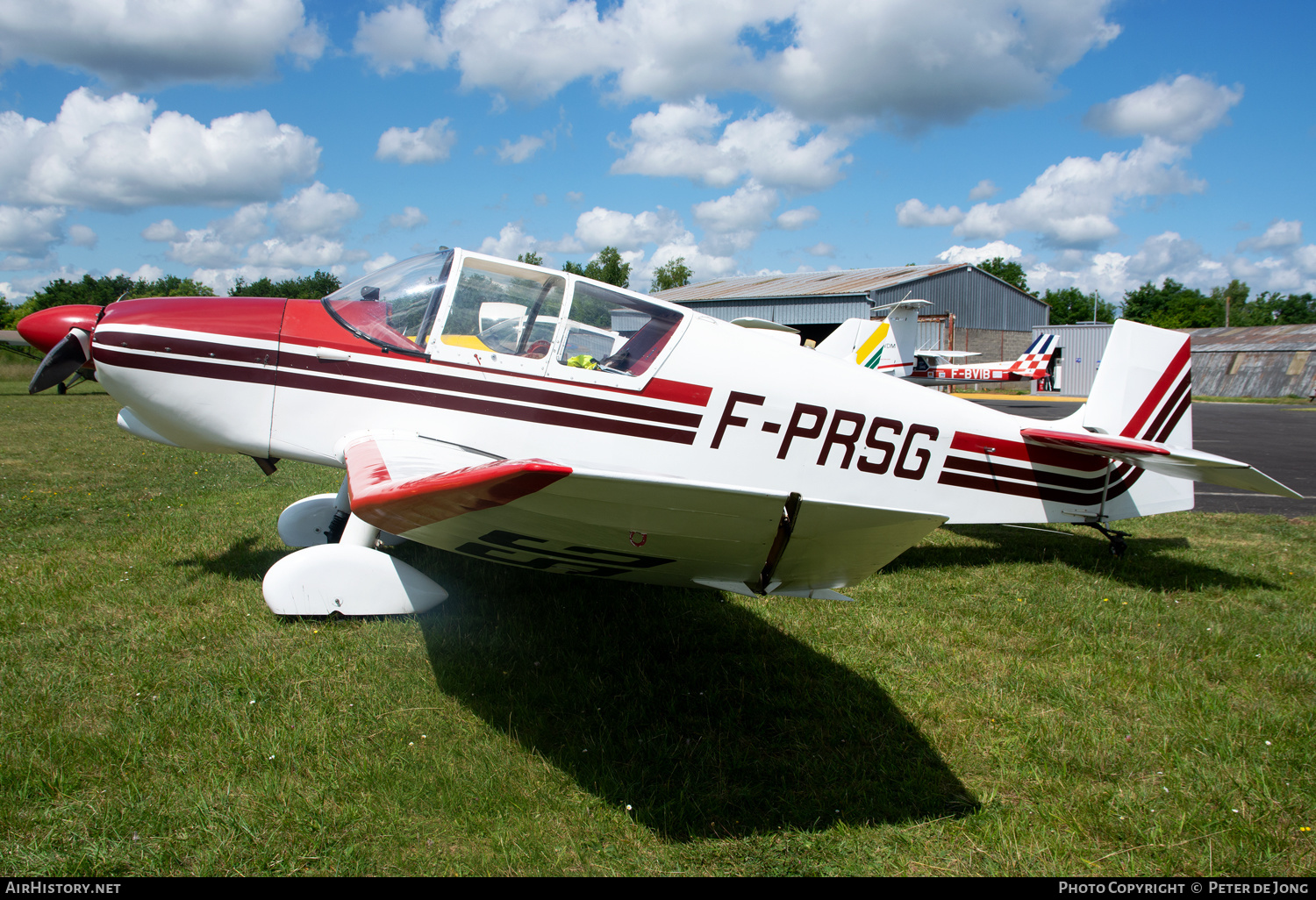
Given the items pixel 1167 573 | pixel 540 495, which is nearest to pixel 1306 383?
pixel 1167 573

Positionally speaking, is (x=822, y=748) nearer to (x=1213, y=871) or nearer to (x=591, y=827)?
(x=591, y=827)

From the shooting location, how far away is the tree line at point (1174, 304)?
8088 centimetres

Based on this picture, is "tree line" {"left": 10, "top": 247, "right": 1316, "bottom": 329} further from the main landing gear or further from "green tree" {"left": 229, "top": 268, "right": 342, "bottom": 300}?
the main landing gear

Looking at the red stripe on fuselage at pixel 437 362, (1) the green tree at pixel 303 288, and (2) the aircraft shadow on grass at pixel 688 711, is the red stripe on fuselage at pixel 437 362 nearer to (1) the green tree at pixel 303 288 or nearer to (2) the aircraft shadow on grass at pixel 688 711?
(2) the aircraft shadow on grass at pixel 688 711

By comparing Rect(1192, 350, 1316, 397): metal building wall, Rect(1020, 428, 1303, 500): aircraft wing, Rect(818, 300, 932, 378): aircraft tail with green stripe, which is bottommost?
Rect(1020, 428, 1303, 500): aircraft wing

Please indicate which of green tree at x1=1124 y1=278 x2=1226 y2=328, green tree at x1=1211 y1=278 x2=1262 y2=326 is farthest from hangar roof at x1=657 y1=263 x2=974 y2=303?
green tree at x1=1211 y1=278 x2=1262 y2=326

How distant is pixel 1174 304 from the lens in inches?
3214

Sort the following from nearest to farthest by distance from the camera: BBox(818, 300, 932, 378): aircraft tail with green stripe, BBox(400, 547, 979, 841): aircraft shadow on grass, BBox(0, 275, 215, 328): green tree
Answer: BBox(400, 547, 979, 841): aircraft shadow on grass, BBox(818, 300, 932, 378): aircraft tail with green stripe, BBox(0, 275, 215, 328): green tree

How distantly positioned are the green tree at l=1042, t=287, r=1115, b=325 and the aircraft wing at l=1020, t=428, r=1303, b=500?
313ft

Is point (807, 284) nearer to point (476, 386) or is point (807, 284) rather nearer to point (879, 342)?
point (879, 342)

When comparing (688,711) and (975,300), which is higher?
(975,300)

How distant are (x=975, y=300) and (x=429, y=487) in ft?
134

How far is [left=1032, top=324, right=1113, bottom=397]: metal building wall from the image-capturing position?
39000mm

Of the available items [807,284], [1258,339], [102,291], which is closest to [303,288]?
[102,291]
